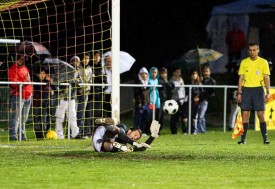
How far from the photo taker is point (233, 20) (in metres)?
40.9

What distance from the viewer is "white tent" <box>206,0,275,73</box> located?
132ft

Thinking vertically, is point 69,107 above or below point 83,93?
below

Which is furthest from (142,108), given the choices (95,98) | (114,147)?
(114,147)

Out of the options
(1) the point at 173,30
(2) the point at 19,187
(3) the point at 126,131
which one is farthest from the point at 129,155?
(1) the point at 173,30

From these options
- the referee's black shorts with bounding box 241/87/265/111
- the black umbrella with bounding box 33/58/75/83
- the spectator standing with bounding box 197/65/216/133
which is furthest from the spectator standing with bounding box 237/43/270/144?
the spectator standing with bounding box 197/65/216/133

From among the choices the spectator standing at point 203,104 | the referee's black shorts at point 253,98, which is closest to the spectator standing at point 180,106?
the spectator standing at point 203,104

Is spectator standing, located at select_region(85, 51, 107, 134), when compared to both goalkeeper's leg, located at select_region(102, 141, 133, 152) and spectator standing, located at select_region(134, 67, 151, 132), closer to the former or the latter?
spectator standing, located at select_region(134, 67, 151, 132)

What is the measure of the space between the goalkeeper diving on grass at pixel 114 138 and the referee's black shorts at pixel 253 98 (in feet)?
11.1

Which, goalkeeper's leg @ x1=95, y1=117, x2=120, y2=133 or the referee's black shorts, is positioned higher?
the referee's black shorts

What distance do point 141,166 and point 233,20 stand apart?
1019 inches

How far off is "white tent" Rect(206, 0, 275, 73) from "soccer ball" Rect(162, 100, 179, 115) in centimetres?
1473

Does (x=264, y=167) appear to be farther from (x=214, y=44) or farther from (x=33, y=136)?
(x=214, y=44)

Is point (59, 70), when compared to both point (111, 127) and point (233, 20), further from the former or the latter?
point (233, 20)

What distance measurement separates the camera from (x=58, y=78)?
23.8 metres
